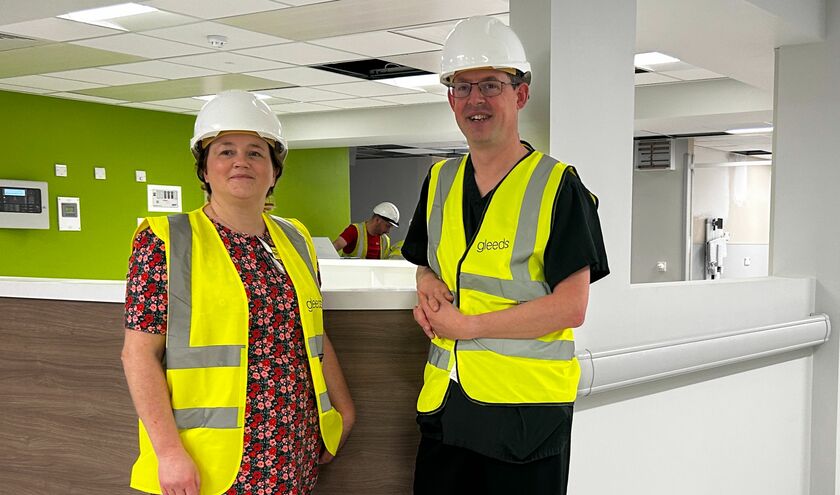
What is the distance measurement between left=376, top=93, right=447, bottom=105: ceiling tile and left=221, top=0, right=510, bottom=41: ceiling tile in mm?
2985

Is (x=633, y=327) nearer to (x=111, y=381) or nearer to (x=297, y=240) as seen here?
(x=297, y=240)

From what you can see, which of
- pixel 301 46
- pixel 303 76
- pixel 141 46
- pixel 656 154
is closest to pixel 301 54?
pixel 301 46

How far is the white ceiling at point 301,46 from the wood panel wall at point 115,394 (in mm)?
2039

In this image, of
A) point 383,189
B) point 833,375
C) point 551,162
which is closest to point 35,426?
point 551,162

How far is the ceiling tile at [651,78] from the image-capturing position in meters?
8.02

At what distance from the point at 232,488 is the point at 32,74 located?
7.26 meters

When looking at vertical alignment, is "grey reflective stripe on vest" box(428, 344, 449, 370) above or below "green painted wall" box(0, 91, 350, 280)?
below

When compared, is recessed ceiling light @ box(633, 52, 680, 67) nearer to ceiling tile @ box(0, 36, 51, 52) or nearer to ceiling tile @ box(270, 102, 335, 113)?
ceiling tile @ box(270, 102, 335, 113)

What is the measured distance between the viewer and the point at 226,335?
2020 millimetres

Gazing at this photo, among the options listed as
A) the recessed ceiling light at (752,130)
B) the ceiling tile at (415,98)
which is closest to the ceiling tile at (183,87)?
the ceiling tile at (415,98)

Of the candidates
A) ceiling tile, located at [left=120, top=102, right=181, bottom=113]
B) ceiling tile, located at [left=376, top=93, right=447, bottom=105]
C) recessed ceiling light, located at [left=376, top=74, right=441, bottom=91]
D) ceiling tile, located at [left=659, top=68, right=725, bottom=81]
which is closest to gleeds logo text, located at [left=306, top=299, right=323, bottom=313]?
recessed ceiling light, located at [left=376, top=74, right=441, bottom=91]

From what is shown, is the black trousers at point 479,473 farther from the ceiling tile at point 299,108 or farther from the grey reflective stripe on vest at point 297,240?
the ceiling tile at point 299,108

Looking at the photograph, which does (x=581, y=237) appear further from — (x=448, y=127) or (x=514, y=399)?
(x=448, y=127)

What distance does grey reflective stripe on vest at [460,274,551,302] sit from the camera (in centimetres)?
217
